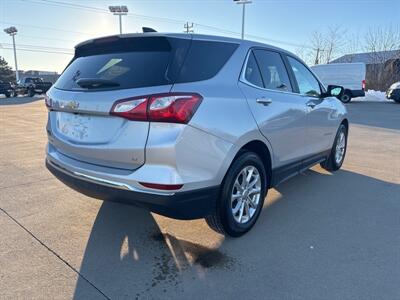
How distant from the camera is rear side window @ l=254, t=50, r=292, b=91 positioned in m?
3.40

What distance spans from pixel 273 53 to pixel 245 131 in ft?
4.25

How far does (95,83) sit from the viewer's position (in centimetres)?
267

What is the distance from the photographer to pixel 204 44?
278cm

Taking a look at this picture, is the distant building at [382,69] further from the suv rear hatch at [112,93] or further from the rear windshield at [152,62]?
the suv rear hatch at [112,93]

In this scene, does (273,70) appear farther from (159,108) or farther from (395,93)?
(395,93)

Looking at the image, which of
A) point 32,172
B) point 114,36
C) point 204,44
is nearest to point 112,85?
point 114,36

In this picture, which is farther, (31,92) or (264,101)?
(31,92)

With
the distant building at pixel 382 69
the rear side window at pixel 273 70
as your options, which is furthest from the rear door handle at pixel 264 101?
the distant building at pixel 382 69

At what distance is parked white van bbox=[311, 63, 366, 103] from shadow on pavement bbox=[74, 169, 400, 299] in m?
20.6

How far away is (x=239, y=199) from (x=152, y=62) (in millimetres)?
1500

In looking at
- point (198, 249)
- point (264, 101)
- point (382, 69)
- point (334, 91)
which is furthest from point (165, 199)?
point (382, 69)

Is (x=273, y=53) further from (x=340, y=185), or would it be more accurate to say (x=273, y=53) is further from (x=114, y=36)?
(x=340, y=185)

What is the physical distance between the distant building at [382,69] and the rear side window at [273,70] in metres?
32.2

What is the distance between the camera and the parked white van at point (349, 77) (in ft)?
73.5
